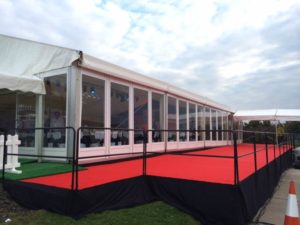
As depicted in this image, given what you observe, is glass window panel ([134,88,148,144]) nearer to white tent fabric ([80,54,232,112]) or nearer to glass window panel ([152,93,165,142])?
white tent fabric ([80,54,232,112])

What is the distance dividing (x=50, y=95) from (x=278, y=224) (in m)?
A: 5.49

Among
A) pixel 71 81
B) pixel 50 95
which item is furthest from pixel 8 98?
pixel 71 81

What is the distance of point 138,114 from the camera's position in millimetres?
8320

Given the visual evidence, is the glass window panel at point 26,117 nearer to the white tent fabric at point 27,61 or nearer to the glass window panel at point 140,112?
the white tent fabric at point 27,61

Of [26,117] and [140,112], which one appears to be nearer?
[26,117]

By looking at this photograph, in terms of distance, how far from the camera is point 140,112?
8.42 metres

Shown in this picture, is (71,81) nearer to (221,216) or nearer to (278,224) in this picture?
(221,216)

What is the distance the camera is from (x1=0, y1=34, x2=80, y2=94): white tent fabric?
587 centimetres

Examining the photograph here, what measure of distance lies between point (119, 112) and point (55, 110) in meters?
1.70

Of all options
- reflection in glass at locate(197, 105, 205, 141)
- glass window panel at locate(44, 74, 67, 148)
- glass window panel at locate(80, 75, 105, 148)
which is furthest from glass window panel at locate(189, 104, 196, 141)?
glass window panel at locate(44, 74, 67, 148)

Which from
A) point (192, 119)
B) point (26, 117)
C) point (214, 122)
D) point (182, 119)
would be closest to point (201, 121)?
point (192, 119)

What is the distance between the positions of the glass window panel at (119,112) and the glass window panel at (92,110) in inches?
16.7

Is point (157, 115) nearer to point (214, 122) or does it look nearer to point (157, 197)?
point (157, 197)

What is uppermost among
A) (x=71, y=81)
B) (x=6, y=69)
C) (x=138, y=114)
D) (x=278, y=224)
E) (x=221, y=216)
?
(x=6, y=69)
